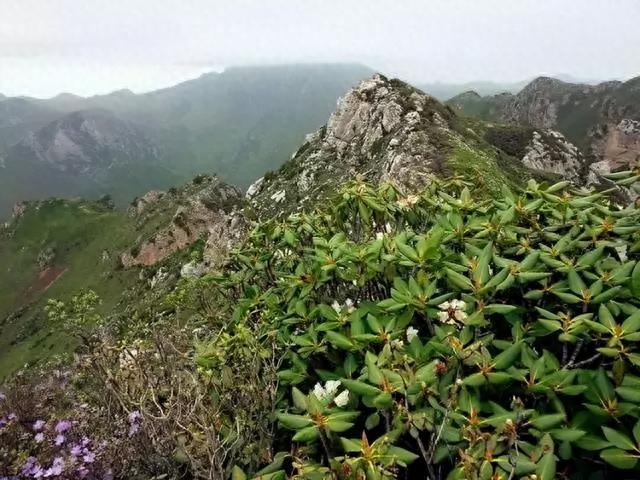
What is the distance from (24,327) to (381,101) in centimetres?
8558

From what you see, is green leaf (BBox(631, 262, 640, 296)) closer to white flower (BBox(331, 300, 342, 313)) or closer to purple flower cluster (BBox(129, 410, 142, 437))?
white flower (BBox(331, 300, 342, 313))

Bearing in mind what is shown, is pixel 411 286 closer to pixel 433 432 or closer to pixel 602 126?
pixel 433 432

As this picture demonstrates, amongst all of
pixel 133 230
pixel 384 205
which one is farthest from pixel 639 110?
pixel 384 205

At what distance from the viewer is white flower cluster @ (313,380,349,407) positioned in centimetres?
353

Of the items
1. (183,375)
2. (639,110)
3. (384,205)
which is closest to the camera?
(183,375)

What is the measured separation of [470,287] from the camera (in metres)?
3.53

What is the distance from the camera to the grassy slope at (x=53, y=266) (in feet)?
252

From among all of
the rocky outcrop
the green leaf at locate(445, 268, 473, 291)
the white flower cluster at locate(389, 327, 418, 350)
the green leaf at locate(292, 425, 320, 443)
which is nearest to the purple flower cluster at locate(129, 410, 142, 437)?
the green leaf at locate(292, 425, 320, 443)

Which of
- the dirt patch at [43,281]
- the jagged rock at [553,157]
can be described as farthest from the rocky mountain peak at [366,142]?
the dirt patch at [43,281]

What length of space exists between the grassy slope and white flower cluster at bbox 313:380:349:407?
65443 millimetres

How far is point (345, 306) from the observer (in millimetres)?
4254

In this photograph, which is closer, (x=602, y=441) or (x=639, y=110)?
(x=602, y=441)

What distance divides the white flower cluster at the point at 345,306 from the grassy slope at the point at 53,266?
2560 inches

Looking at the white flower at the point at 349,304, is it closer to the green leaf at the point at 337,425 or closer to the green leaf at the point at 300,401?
the green leaf at the point at 300,401
